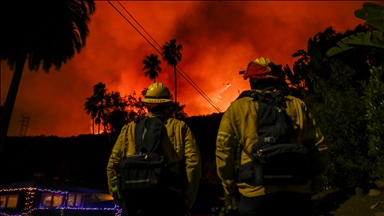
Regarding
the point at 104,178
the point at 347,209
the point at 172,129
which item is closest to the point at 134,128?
the point at 172,129

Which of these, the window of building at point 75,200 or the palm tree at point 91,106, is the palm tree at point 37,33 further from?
the palm tree at point 91,106

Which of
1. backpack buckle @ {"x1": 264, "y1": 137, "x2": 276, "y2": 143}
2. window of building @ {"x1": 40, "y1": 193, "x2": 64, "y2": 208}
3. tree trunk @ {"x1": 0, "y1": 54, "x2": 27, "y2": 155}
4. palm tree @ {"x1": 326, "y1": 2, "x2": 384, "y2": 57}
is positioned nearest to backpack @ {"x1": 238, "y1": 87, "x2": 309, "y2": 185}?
backpack buckle @ {"x1": 264, "y1": 137, "x2": 276, "y2": 143}

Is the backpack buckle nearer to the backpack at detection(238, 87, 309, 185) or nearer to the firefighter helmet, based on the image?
the backpack at detection(238, 87, 309, 185)

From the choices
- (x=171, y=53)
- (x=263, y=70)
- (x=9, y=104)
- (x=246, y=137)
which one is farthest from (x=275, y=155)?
(x=171, y=53)

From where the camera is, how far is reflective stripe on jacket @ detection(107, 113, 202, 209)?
3482 millimetres

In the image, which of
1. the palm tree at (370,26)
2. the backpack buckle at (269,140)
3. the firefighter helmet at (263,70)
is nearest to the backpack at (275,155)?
the backpack buckle at (269,140)

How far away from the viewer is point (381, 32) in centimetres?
902

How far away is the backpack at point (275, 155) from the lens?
256 cm

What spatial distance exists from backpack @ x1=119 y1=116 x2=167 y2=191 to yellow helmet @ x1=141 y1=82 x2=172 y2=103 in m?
0.33

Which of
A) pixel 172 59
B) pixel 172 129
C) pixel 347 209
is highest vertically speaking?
pixel 172 59

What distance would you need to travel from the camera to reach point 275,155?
8.41 feet

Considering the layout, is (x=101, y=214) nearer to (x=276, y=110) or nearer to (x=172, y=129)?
(x=172, y=129)

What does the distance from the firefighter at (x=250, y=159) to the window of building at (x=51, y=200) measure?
13268mm

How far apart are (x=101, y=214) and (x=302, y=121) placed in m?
10.6
